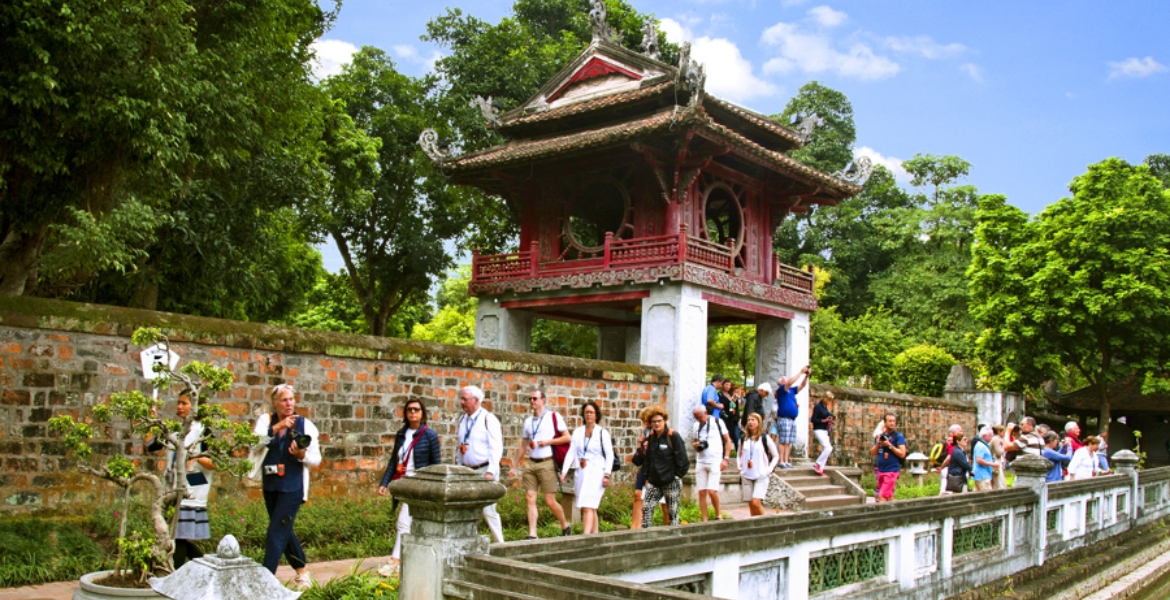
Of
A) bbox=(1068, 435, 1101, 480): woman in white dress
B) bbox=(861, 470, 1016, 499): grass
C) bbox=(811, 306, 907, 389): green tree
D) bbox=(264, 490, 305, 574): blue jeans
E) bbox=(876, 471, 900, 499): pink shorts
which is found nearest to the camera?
bbox=(264, 490, 305, 574): blue jeans

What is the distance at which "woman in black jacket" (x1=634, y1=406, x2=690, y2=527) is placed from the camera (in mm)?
9562

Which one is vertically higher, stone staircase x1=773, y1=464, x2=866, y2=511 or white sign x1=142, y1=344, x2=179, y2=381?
white sign x1=142, y1=344, x2=179, y2=381

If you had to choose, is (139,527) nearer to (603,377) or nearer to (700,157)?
(603,377)

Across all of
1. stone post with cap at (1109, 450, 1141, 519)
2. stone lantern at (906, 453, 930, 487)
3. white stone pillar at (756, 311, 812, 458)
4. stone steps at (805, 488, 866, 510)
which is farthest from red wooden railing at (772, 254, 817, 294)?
stone post with cap at (1109, 450, 1141, 519)

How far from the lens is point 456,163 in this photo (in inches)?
753

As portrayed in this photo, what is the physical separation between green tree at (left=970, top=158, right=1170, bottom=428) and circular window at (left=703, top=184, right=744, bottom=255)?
33.3ft

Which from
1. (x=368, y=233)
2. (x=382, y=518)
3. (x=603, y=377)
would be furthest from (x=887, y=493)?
(x=368, y=233)

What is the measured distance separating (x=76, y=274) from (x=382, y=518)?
535 centimetres

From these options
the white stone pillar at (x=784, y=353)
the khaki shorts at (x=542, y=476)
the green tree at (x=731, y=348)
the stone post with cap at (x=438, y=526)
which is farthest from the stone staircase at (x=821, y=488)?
the green tree at (x=731, y=348)

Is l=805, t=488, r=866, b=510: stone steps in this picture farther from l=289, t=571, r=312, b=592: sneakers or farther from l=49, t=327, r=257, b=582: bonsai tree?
l=49, t=327, r=257, b=582: bonsai tree

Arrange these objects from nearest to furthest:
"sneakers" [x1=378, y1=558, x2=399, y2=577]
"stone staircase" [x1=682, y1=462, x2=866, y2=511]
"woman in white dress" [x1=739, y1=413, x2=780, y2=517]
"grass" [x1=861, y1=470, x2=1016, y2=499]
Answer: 1. "sneakers" [x1=378, y1=558, x2=399, y2=577]
2. "woman in white dress" [x1=739, y1=413, x2=780, y2=517]
3. "stone staircase" [x1=682, y1=462, x2=866, y2=511]
4. "grass" [x1=861, y1=470, x2=1016, y2=499]

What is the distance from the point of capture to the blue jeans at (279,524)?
6.55 m

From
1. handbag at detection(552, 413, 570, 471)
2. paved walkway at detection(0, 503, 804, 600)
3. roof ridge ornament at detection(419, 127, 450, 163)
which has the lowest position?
paved walkway at detection(0, 503, 804, 600)

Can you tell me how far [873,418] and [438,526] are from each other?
59.8ft
